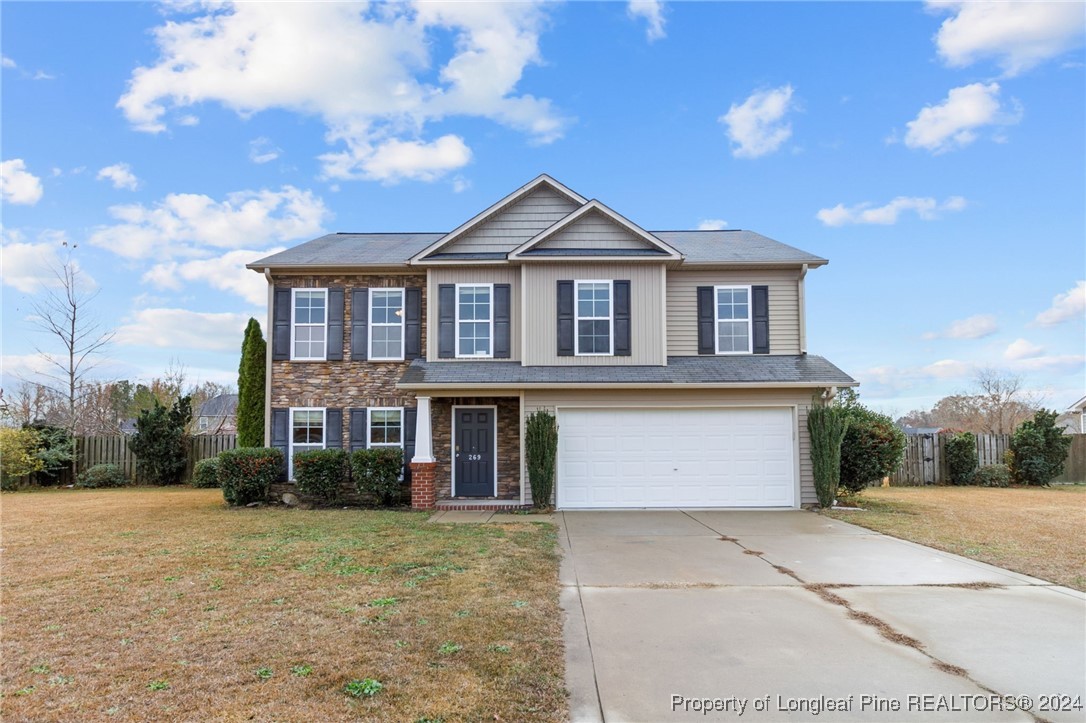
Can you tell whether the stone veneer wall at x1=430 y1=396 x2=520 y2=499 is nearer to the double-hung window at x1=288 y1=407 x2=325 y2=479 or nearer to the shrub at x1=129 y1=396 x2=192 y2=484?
the double-hung window at x1=288 y1=407 x2=325 y2=479

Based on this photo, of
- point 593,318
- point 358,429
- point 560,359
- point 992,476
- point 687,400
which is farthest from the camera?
point 992,476

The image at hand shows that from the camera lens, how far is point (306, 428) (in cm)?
1534

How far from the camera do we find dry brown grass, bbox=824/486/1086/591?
27.1ft

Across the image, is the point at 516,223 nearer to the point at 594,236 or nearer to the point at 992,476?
the point at 594,236

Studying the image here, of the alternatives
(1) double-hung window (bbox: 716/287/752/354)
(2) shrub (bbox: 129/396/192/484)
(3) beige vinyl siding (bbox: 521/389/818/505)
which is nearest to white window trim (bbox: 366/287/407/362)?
(3) beige vinyl siding (bbox: 521/389/818/505)

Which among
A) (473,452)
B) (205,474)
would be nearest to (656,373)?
(473,452)

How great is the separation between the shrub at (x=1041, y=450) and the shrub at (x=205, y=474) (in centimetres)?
2428

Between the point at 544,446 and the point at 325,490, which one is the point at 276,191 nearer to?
the point at 325,490

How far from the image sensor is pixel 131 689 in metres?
4.06

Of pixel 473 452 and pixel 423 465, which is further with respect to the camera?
pixel 473 452

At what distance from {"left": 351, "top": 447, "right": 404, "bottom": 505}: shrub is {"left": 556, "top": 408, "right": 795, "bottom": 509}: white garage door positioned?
139 inches

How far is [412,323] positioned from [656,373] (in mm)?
5887

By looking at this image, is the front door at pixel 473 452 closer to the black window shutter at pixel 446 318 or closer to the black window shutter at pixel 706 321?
the black window shutter at pixel 446 318

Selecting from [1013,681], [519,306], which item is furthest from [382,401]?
[1013,681]
